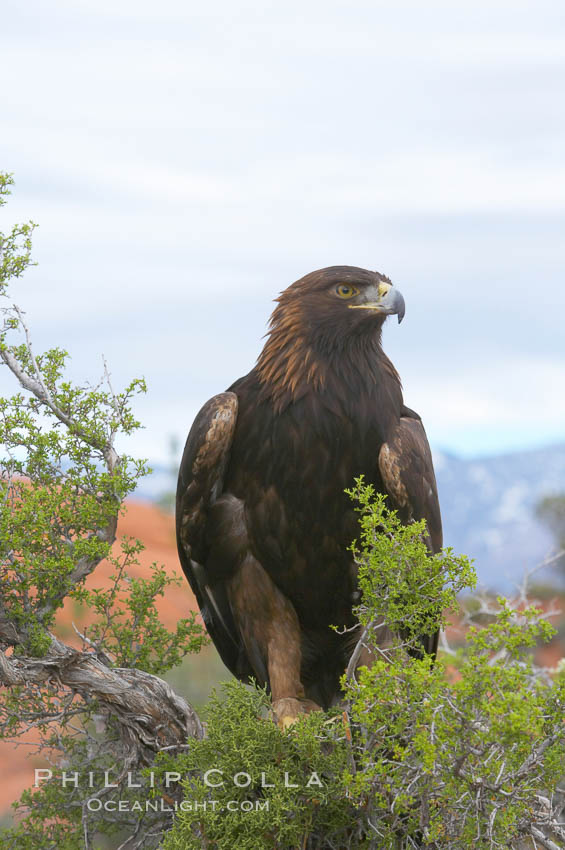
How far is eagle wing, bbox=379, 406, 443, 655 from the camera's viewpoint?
583cm

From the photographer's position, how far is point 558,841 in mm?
5676

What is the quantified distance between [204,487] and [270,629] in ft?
3.36

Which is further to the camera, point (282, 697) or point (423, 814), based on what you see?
point (282, 697)

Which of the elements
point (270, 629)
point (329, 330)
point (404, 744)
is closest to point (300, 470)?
point (329, 330)

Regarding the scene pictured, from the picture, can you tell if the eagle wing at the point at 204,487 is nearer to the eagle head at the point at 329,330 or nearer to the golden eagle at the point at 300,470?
the golden eagle at the point at 300,470

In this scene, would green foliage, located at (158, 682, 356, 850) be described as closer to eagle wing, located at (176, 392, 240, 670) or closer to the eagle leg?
the eagle leg

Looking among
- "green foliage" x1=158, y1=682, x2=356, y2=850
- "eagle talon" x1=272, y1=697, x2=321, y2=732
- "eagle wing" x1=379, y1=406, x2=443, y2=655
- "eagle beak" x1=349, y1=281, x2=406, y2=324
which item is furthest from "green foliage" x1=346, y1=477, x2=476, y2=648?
"eagle beak" x1=349, y1=281, x2=406, y2=324

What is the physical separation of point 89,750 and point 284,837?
2147mm

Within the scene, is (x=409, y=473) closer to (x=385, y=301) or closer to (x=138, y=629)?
(x=385, y=301)

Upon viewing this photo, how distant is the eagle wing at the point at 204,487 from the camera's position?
607 centimetres

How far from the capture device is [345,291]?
616 centimetres

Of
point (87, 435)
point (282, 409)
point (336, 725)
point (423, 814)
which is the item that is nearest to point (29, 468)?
point (87, 435)

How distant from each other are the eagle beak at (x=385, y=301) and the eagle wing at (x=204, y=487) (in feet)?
3.37

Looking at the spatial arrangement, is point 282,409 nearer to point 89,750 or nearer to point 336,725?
point 336,725
